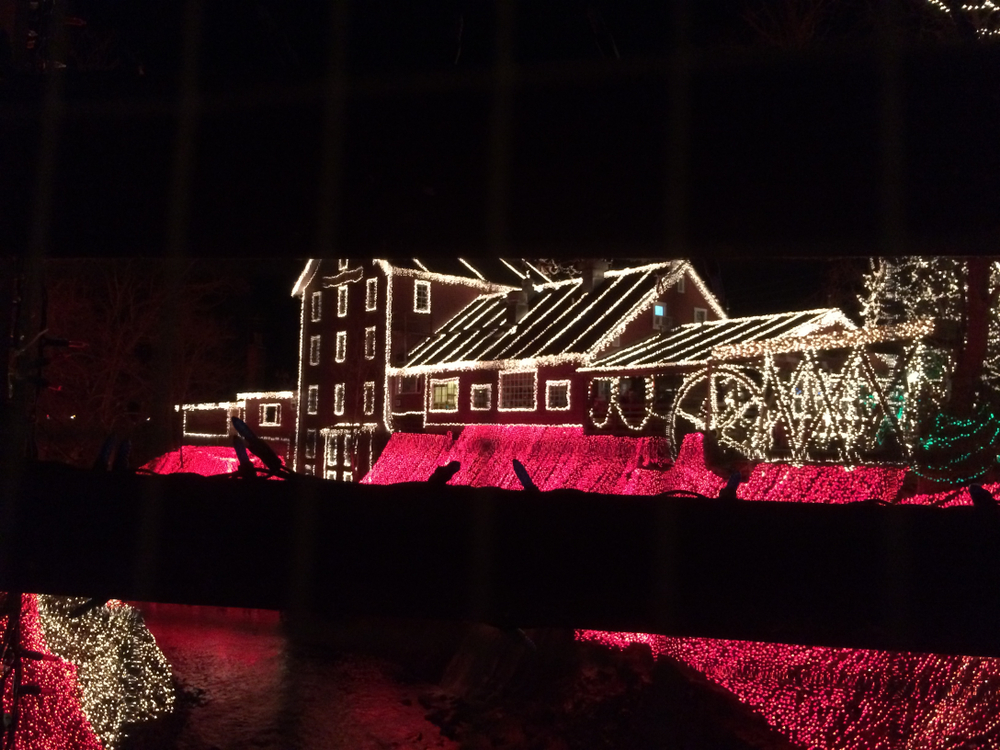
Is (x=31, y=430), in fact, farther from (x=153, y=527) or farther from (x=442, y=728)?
(x=442, y=728)

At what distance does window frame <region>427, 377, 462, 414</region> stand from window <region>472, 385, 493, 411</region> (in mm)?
666

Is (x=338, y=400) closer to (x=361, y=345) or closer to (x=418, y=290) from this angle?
(x=361, y=345)

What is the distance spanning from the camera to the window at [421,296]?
2400cm

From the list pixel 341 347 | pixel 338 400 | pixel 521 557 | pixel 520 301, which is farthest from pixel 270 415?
pixel 521 557

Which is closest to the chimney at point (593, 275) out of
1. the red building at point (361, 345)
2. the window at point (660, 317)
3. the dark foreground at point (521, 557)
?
the window at point (660, 317)

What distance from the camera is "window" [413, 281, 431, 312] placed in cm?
2400

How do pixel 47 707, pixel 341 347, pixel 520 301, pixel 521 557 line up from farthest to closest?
1. pixel 341 347
2. pixel 520 301
3. pixel 47 707
4. pixel 521 557

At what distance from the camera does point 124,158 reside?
2.08 m

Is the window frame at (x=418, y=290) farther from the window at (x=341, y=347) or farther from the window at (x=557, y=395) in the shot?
the window at (x=557, y=395)

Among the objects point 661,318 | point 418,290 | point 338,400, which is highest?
point 418,290

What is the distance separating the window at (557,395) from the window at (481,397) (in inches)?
84.5

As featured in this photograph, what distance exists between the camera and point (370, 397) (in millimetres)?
23953

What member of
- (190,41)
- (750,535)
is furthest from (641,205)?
(190,41)

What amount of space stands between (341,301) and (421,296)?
3.29m
